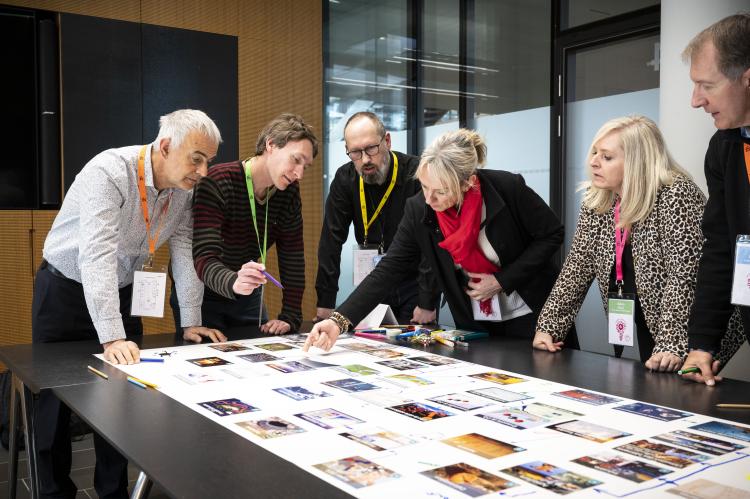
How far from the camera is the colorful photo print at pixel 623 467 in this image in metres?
1.17

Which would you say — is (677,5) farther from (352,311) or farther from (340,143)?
(340,143)

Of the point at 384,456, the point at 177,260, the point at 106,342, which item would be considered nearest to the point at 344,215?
the point at 177,260

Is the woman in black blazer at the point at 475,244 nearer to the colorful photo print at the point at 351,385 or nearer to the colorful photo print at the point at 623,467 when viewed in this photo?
the colorful photo print at the point at 351,385

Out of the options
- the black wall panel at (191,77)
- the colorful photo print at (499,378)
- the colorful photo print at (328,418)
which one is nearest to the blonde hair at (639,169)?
the colorful photo print at (499,378)

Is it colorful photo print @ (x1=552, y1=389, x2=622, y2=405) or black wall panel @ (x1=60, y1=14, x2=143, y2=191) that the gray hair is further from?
black wall panel @ (x1=60, y1=14, x2=143, y2=191)

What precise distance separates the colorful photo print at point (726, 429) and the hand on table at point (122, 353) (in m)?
1.47

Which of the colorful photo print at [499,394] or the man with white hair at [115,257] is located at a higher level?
the man with white hair at [115,257]

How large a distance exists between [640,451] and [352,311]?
1346 millimetres

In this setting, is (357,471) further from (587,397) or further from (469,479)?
(587,397)

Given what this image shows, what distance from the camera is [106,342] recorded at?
7.23 ft

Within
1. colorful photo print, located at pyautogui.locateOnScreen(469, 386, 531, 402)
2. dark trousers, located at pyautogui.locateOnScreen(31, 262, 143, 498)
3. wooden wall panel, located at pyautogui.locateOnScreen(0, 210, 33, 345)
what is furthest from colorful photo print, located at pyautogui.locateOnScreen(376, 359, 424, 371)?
wooden wall panel, located at pyautogui.locateOnScreen(0, 210, 33, 345)

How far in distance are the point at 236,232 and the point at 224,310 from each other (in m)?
0.33

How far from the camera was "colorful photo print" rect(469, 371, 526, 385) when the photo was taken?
1.85 metres

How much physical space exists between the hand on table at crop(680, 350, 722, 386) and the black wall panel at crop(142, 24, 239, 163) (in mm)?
4404
